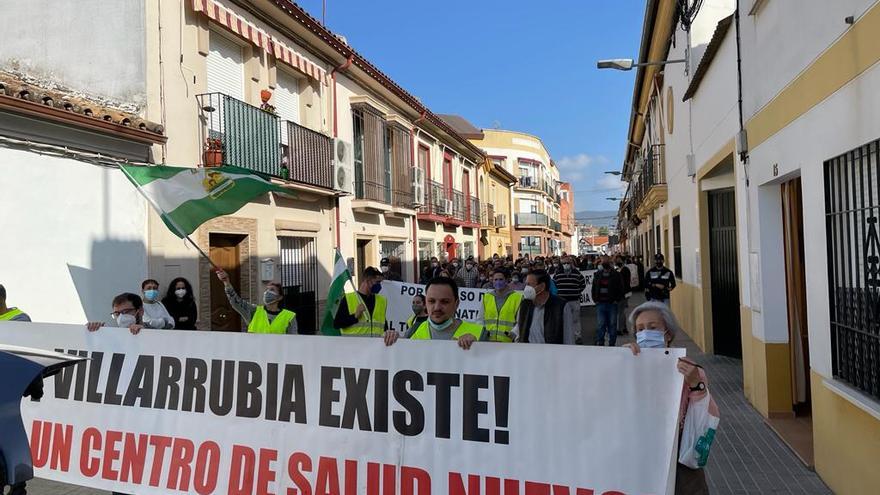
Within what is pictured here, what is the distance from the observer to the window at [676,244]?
46.5 feet

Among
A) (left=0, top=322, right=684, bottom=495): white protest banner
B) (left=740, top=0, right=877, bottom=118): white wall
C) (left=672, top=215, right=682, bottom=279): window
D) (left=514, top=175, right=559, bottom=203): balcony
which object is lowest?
(left=0, top=322, right=684, bottom=495): white protest banner

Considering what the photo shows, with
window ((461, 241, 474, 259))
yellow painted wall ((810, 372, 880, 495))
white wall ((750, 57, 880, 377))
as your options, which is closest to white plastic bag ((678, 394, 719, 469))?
yellow painted wall ((810, 372, 880, 495))

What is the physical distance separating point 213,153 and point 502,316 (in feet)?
17.7

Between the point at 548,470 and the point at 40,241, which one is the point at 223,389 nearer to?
the point at 548,470

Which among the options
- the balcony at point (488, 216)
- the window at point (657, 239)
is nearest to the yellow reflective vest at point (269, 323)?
the window at point (657, 239)

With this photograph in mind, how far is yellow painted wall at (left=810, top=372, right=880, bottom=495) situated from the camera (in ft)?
12.4

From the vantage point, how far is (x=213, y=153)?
9359 millimetres

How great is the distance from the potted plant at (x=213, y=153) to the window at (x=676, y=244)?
31.6 feet

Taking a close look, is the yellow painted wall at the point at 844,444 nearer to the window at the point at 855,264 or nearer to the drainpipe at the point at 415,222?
the window at the point at 855,264

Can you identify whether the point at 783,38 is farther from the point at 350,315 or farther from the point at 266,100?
the point at 266,100

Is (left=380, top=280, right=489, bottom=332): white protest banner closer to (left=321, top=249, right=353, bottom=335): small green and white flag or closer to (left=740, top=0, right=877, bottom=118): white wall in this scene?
(left=321, top=249, right=353, bottom=335): small green and white flag

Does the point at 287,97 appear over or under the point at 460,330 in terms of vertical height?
over

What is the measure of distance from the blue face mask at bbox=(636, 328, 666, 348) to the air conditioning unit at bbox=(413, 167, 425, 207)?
1578 cm

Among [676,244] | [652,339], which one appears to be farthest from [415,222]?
[652,339]
